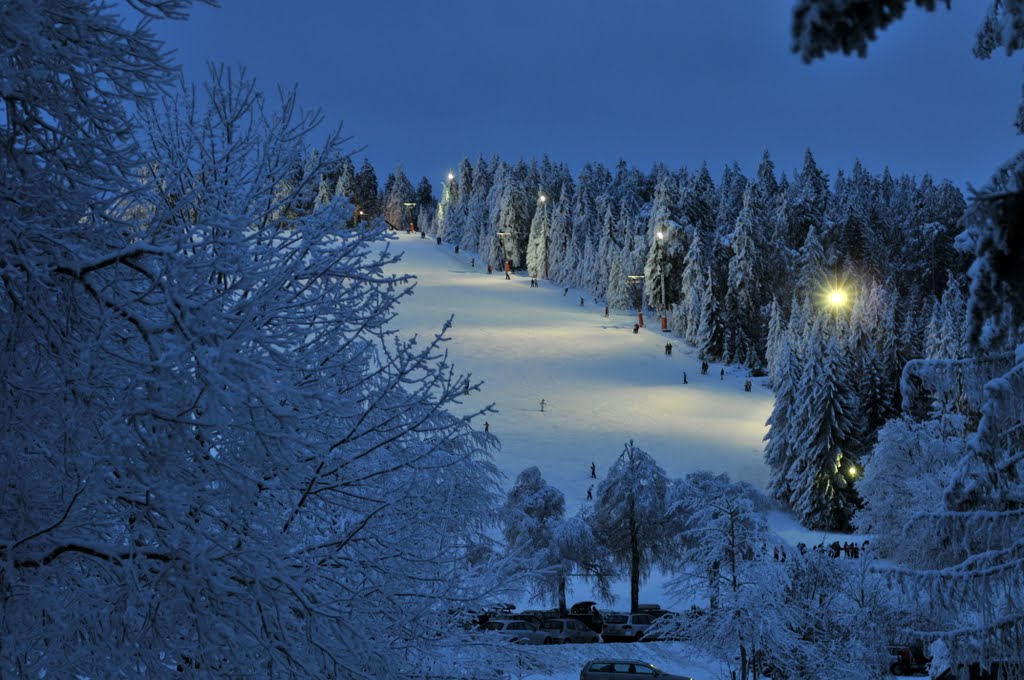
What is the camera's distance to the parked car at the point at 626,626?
26750 millimetres

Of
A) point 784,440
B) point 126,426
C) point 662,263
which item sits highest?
point 662,263

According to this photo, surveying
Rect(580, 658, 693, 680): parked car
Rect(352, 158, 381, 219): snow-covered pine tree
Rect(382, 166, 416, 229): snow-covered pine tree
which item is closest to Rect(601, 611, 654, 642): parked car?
Rect(580, 658, 693, 680): parked car

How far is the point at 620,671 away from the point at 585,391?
110 ft

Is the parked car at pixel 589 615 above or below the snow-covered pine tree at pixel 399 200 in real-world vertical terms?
below

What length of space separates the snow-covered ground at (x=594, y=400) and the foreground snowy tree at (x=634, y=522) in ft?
7.25

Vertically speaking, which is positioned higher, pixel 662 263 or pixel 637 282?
pixel 662 263

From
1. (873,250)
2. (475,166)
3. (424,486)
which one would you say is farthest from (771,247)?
(424,486)

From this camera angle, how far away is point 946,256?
89.1 meters

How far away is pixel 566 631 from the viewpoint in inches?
1000

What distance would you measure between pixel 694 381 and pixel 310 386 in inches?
2191

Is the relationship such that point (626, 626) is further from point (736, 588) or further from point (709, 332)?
point (709, 332)

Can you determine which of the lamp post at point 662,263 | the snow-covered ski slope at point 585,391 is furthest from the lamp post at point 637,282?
the snow-covered ski slope at point 585,391

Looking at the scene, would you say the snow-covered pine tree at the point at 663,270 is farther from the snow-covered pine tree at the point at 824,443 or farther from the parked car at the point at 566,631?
the parked car at the point at 566,631

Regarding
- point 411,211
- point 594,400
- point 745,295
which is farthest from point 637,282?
point 411,211
